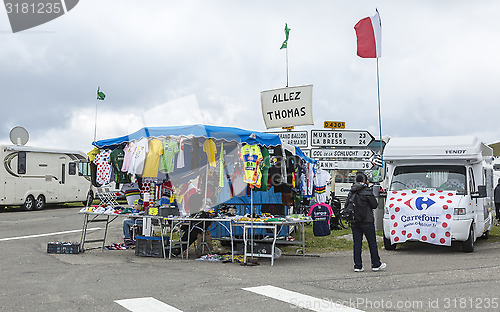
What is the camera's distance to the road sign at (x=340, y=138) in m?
18.9

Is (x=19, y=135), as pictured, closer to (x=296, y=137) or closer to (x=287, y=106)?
(x=296, y=137)

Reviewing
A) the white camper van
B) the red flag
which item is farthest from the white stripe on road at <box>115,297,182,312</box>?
the red flag

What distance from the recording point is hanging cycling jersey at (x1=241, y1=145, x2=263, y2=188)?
434 inches

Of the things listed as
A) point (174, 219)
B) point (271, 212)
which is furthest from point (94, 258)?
point (271, 212)

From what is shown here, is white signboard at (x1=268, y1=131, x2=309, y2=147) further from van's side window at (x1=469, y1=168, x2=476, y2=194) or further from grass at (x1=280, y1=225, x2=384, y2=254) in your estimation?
van's side window at (x1=469, y1=168, x2=476, y2=194)

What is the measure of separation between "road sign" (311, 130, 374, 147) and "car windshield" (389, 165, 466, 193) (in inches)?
212

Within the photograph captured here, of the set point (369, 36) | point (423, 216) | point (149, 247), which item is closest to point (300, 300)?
point (149, 247)

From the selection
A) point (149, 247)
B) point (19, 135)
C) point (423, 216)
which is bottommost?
point (149, 247)

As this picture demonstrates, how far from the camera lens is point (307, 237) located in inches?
656

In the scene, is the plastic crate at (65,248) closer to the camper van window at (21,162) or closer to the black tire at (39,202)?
the camper van window at (21,162)

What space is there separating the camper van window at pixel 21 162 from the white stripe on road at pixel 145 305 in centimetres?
2041

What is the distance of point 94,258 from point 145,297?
4.58 meters

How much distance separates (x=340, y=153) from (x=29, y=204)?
629 inches

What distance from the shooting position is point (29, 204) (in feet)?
86.3
